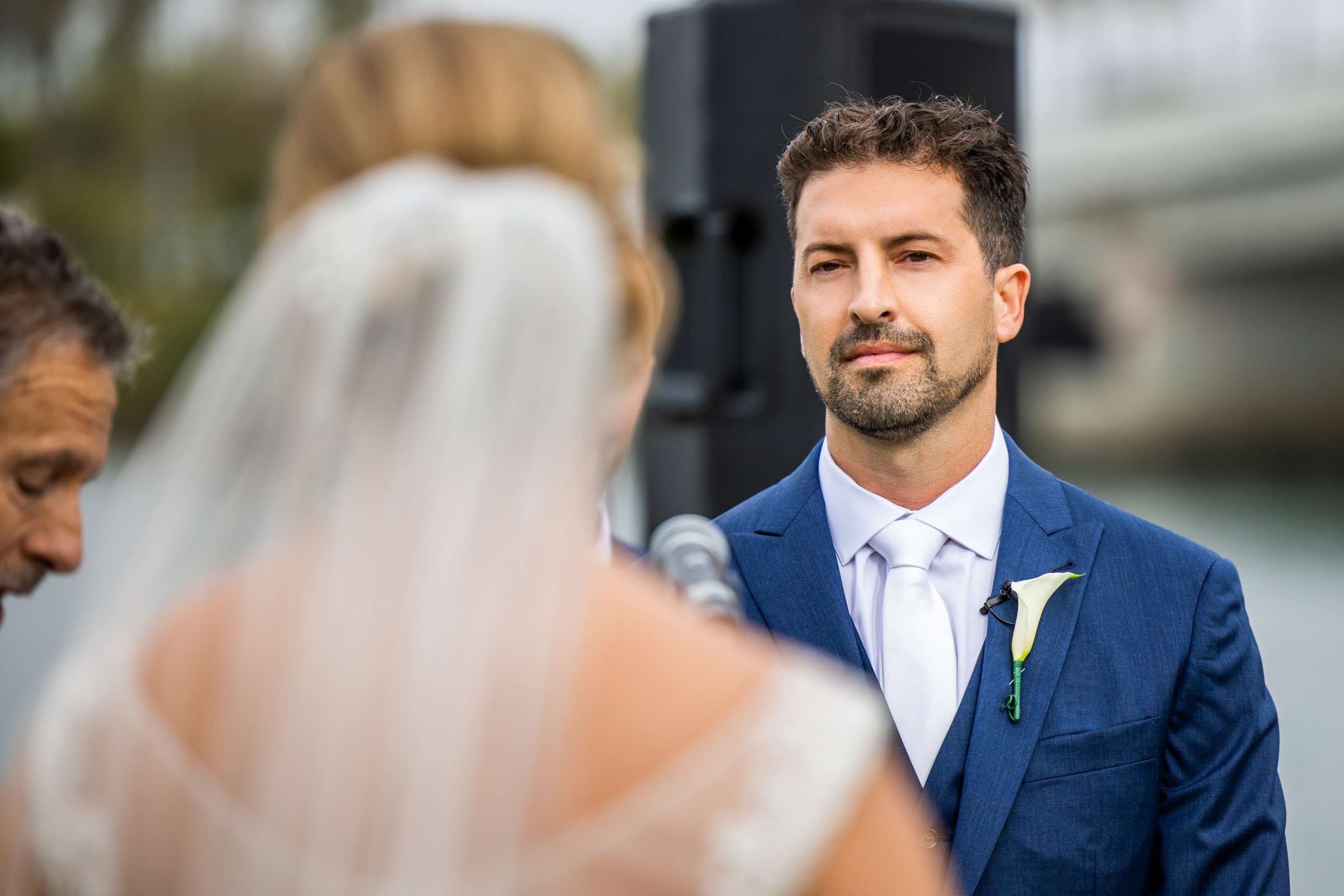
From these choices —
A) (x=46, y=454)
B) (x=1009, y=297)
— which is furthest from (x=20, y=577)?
(x=1009, y=297)

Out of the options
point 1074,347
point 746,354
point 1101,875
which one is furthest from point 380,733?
point 1074,347

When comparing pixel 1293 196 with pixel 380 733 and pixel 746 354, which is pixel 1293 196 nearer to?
pixel 746 354

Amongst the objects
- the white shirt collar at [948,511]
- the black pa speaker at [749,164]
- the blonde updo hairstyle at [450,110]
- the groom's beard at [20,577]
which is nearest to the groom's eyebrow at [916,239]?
the white shirt collar at [948,511]

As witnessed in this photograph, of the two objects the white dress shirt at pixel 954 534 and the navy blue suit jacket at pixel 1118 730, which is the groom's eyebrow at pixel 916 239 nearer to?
the white dress shirt at pixel 954 534

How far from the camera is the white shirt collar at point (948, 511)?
234cm

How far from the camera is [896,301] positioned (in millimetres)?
2246

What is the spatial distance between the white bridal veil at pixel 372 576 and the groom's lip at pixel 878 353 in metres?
1.00

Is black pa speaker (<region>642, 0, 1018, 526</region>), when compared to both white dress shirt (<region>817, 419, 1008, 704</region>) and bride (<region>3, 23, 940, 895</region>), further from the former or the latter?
bride (<region>3, 23, 940, 895</region>)

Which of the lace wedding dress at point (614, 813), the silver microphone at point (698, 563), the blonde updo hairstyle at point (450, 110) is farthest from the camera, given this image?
the silver microphone at point (698, 563)

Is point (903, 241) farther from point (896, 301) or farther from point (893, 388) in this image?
point (893, 388)

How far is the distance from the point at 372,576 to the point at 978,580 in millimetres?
1321

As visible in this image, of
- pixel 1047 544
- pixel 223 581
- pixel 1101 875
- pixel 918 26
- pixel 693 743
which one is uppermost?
pixel 918 26

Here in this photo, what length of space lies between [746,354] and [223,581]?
2.06 metres

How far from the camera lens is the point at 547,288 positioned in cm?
128
